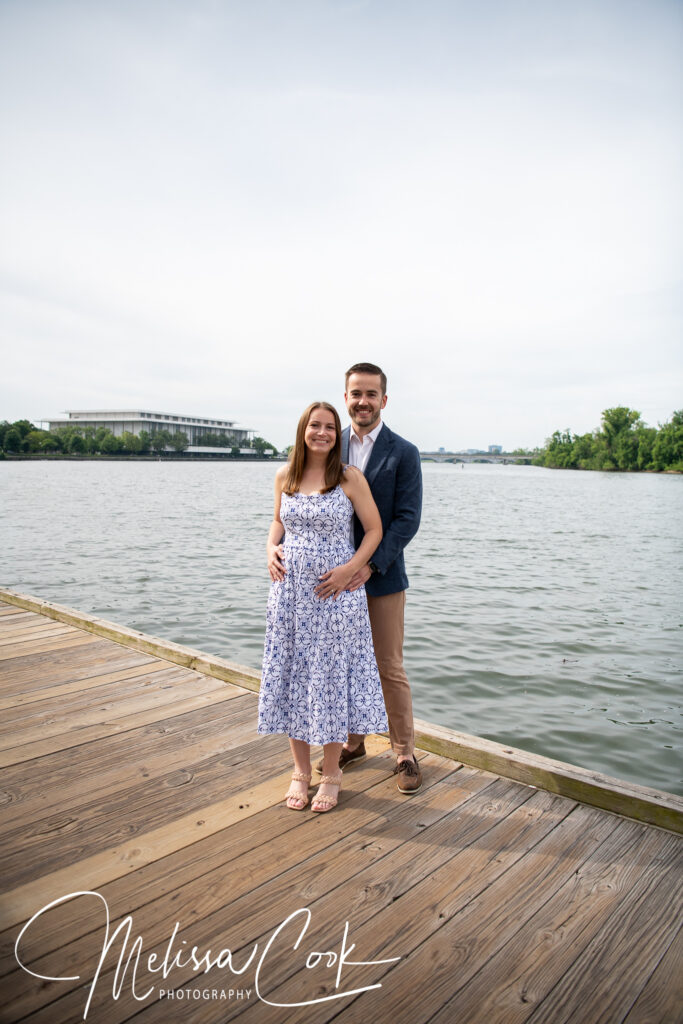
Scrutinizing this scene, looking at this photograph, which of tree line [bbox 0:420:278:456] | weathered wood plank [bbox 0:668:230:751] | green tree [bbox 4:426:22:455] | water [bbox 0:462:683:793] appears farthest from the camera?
tree line [bbox 0:420:278:456]

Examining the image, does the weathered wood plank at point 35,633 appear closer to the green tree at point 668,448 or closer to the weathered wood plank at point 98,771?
the weathered wood plank at point 98,771

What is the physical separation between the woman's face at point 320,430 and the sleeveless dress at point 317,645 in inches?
9.4

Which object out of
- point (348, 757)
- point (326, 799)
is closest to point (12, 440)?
point (348, 757)

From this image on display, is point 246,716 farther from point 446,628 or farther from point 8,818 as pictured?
point 446,628

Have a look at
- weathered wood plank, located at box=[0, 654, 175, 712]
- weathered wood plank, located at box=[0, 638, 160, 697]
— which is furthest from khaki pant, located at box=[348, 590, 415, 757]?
weathered wood plank, located at box=[0, 638, 160, 697]

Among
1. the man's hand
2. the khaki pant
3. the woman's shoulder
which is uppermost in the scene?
the woman's shoulder

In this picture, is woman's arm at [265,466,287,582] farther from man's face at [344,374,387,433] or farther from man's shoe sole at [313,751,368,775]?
man's shoe sole at [313,751,368,775]

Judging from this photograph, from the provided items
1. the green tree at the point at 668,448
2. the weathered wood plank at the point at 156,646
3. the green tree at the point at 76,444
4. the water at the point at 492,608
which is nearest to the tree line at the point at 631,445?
the green tree at the point at 668,448

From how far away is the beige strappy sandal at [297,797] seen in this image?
3.13 m

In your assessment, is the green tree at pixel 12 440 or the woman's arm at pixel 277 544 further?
the green tree at pixel 12 440

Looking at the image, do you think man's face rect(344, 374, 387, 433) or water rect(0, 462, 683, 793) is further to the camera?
water rect(0, 462, 683, 793)

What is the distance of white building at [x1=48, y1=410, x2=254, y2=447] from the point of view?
15225cm

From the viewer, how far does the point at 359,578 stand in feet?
10.6

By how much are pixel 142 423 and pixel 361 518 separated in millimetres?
157676
